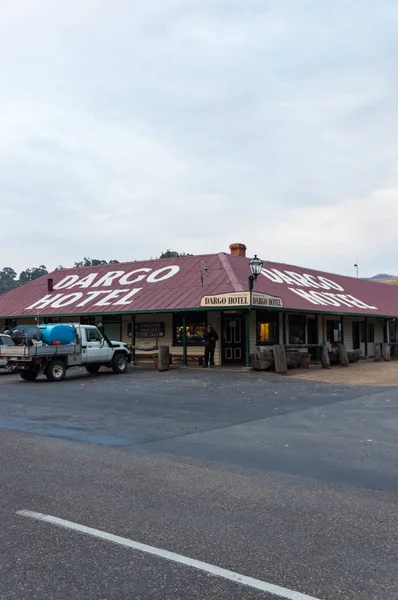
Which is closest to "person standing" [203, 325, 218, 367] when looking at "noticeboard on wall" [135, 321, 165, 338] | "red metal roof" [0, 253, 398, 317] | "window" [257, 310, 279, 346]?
"red metal roof" [0, 253, 398, 317]

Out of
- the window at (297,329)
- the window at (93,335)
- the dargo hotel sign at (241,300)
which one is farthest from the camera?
the window at (297,329)

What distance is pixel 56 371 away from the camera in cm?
2005

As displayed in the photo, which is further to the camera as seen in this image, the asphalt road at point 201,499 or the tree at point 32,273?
the tree at point 32,273

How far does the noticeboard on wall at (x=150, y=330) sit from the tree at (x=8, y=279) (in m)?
99.1

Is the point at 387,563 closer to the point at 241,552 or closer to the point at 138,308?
the point at 241,552

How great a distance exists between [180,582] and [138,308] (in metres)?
22.3

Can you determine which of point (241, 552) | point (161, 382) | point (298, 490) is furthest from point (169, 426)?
point (161, 382)

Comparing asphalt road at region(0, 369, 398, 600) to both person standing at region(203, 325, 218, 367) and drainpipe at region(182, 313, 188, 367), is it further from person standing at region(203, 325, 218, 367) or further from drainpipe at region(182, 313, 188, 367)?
drainpipe at region(182, 313, 188, 367)

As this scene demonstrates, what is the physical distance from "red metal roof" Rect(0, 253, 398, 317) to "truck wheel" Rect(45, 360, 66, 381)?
618 cm

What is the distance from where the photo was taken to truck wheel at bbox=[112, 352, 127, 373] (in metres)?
22.5

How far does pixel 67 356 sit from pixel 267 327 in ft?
35.0

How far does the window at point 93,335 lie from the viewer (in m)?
21.5

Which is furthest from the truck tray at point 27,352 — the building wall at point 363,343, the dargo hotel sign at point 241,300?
the building wall at point 363,343

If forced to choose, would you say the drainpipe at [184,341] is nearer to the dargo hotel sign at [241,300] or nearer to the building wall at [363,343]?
the dargo hotel sign at [241,300]
